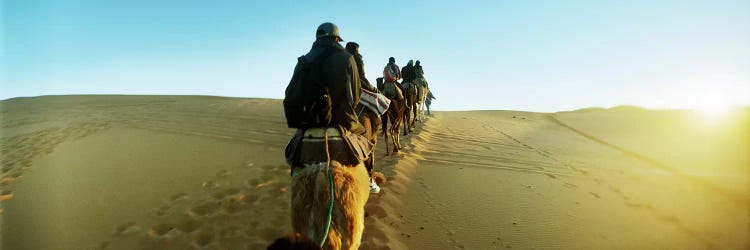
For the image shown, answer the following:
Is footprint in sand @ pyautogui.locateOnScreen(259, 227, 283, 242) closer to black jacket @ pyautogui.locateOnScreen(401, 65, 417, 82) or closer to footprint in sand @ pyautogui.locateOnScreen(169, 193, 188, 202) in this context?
footprint in sand @ pyautogui.locateOnScreen(169, 193, 188, 202)

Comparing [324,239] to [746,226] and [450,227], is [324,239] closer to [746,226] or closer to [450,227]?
[450,227]

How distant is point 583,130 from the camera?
18.2m

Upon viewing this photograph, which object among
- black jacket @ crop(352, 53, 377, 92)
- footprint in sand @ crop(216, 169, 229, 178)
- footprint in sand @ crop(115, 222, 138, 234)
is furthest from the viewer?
footprint in sand @ crop(216, 169, 229, 178)

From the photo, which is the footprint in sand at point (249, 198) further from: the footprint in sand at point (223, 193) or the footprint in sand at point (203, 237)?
the footprint in sand at point (203, 237)

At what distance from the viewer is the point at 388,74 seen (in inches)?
347

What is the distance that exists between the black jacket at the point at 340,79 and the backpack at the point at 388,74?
222 inches

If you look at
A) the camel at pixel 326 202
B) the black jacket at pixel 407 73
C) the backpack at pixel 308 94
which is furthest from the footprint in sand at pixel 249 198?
the black jacket at pixel 407 73

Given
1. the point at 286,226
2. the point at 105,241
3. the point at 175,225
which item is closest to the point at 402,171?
the point at 286,226

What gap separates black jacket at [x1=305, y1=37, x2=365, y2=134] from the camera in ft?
9.48

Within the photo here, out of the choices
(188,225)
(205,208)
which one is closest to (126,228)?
(188,225)

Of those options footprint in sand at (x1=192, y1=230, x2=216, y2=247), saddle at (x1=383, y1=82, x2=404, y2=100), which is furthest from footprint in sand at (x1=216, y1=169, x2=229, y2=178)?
saddle at (x1=383, y1=82, x2=404, y2=100)

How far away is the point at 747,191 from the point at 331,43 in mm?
8530

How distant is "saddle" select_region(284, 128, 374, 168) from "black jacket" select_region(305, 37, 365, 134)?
0.44 feet

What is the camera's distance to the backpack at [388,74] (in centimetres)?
875
